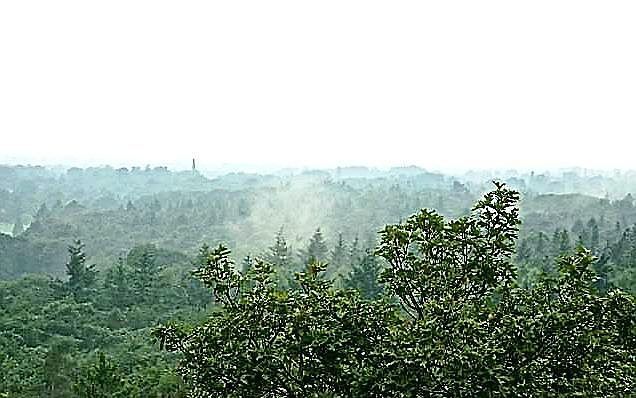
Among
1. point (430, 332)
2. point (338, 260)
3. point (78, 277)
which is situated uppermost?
point (430, 332)

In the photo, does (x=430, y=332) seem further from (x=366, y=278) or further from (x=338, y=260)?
(x=338, y=260)

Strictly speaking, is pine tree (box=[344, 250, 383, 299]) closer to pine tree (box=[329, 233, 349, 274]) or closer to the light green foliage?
pine tree (box=[329, 233, 349, 274])

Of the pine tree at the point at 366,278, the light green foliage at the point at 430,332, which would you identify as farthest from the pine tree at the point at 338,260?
the light green foliage at the point at 430,332

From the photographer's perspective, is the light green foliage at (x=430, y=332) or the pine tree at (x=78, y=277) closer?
the light green foliage at (x=430, y=332)

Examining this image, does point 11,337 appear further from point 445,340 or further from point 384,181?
point 384,181

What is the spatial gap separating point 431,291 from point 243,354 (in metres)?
1.64

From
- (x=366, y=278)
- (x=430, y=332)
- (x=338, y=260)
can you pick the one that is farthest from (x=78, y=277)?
(x=430, y=332)

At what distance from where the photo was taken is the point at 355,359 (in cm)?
556

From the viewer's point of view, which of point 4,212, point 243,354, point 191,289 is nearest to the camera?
point 243,354

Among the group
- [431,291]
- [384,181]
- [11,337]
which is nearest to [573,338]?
[431,291]

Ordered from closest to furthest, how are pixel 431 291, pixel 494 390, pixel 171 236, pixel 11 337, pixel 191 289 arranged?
pixel 494 390 → pixel 431 291 → pixel 11 337 → pixel 191 289 → pixel 171 236

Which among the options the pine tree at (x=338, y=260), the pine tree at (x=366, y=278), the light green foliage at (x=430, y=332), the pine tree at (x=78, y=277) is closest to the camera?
the light green foliage at (x=430, y=332)

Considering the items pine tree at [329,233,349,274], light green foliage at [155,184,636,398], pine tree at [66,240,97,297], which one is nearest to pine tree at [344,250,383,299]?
pine tree at [329,233,349,274]

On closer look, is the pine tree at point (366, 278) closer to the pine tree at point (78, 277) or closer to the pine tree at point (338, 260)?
the pine tree at point (338, 260)
